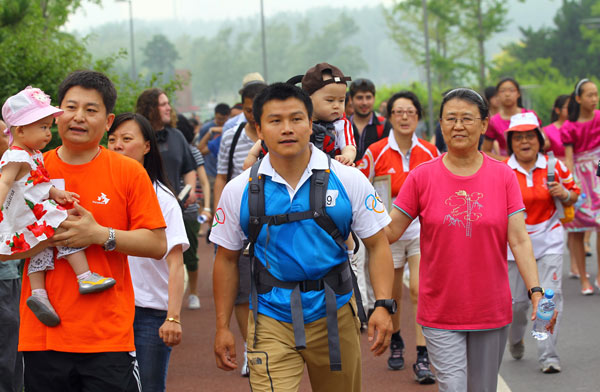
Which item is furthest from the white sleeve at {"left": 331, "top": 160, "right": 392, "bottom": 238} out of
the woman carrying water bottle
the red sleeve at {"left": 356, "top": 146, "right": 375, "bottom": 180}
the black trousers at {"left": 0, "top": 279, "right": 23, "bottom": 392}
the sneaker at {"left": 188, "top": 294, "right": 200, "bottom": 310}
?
the sneaker at {"left": 188, "top": 294, "right": 200, "bottom": 310}

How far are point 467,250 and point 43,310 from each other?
2.40 metres

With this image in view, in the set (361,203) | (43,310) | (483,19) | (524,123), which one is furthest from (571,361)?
(483,19)

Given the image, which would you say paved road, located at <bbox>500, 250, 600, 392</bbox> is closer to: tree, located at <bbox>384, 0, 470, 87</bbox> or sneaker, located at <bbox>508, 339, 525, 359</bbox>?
sneaker, located at <bbox>508, 339, 525, 359</bbox>

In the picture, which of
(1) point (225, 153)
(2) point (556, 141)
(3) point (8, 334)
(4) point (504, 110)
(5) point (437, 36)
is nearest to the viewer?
(3) point (8, 334)

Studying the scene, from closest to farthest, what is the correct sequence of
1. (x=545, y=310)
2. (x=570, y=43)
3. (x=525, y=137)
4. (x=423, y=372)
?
(x=545, y=310) → (x=423, y=372) → (x=525, y=137) → (x=570, y=43)

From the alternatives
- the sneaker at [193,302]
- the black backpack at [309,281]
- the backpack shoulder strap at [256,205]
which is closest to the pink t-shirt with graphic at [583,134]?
the sneaker at [193,302]

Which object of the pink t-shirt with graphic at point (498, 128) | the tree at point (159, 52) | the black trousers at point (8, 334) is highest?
the tree at point (159, 52)

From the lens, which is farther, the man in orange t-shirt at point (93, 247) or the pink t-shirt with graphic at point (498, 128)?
the pink t-shirt with graphic at point (498, 128)

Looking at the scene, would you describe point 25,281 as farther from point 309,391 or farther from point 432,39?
point 432,39

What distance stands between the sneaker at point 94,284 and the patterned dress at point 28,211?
0.25 metres

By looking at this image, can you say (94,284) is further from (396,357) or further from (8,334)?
(396,357)

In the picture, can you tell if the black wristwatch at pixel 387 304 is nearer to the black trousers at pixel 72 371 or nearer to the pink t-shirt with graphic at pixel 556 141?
the black trousers at pixel 72 371

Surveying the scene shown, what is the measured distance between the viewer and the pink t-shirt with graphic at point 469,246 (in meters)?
5.30

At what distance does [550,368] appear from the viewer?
7613 mm
